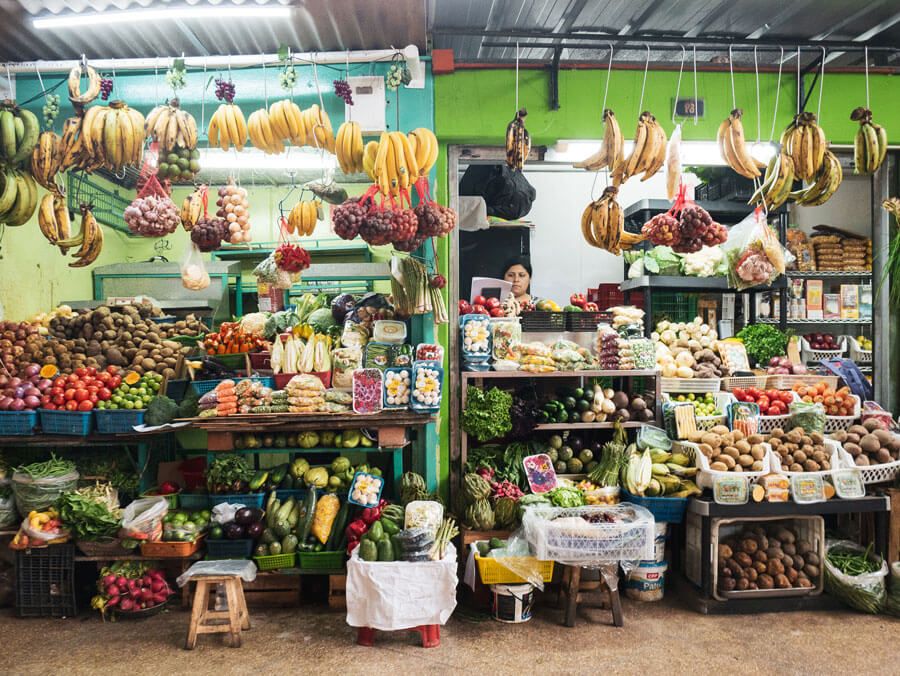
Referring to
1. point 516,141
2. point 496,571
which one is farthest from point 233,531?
point 516,141

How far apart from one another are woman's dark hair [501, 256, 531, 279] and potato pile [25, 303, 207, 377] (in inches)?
137

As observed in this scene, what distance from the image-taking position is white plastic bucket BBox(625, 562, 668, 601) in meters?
3.96

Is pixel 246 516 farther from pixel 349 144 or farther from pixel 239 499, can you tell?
pixel 349 144

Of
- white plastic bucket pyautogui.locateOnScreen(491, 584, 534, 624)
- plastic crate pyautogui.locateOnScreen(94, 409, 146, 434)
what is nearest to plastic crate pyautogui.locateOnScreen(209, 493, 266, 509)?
plastic crate pyautogui.locateOnScreen(94, 409, 146, 434)

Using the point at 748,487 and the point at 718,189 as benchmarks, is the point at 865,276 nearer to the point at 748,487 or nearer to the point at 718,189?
the point at 718,189

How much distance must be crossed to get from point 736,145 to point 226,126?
3.00 m

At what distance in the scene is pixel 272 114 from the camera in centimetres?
350

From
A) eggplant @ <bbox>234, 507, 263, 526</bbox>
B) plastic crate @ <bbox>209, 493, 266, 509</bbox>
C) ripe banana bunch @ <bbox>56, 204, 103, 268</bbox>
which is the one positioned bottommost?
eggplant @ <bbox>234, 507, 263, 526</bbox>

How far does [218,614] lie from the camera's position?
11.3ft

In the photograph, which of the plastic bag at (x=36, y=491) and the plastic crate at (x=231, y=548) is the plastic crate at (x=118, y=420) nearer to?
the plastic bag at (x=36, y=491)

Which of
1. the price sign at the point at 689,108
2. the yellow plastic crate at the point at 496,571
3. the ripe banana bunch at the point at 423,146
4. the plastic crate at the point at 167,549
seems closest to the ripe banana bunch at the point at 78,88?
the ripe banana bunch at the point at 423,146

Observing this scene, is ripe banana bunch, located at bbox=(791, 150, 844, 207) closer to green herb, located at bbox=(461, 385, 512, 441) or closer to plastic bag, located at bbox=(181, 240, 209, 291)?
green herb, located at bbox=(461, 385, 512, 441)

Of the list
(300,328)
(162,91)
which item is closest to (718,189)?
(300,328)

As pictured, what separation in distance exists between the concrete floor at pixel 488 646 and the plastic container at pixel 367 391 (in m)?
1.30
